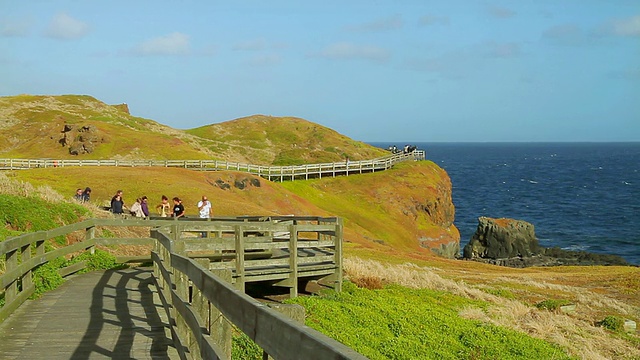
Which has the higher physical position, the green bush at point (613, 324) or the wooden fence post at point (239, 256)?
the wooden fence post at point (239, 256)

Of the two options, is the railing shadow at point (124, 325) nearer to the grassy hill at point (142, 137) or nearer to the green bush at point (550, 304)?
the green bush at point (550, 304)

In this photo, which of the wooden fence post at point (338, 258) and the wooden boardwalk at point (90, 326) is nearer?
the wooden boardwalk at point (90, 326)

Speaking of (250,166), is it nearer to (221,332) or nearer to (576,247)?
(576,247)

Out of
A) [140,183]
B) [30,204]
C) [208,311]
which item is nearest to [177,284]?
[208,311]

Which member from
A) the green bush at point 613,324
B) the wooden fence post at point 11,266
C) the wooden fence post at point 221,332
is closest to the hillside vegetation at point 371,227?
the green bush at point 613,324

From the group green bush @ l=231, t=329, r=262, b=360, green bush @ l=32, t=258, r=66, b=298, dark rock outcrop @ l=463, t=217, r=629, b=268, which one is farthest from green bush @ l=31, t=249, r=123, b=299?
dark rock outcrop @ l=463, t=217, r=629, b=268

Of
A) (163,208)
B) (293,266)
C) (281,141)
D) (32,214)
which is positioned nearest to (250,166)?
(163,208)

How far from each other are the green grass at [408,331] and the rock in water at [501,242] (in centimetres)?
4641

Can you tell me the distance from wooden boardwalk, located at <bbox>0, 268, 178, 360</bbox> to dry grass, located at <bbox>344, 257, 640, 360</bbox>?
743 cm

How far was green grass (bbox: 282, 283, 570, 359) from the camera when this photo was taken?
1230cm

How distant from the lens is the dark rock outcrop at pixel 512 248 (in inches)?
2312

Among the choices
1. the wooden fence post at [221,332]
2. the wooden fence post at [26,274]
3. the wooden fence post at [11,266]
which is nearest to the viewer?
the wooden fence post at [221,332]

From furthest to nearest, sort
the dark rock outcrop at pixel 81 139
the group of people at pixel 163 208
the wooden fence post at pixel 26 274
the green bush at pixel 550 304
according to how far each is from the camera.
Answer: the dark rock outcrop at pixel 81 139 < the group of people at pixel 163 208 < the green bush at pixel 550 304 < the wooden fence post at pixel 26 274

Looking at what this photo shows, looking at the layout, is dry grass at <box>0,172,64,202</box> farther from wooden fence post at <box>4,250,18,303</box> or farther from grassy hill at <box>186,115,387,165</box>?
grassy hill at <box>186,115,387,165</box>
